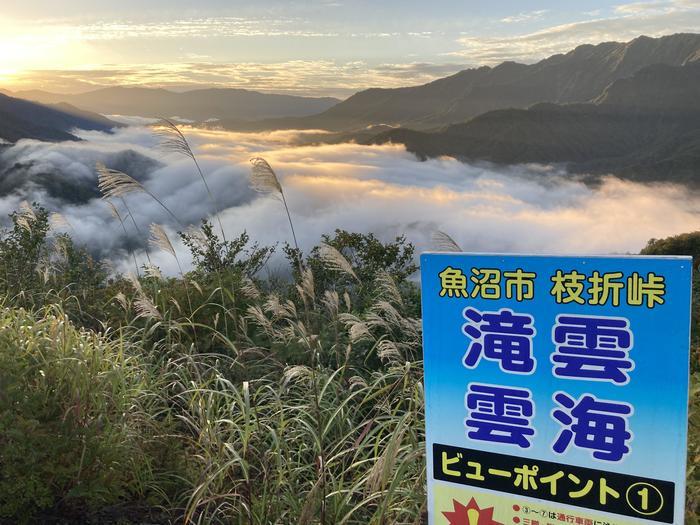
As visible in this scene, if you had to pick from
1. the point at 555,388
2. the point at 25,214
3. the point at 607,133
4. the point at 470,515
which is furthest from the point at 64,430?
the point at 607,133

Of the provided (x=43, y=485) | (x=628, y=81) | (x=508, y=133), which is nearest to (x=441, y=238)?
(x=43, y=485)

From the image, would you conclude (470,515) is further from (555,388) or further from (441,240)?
(441,240)

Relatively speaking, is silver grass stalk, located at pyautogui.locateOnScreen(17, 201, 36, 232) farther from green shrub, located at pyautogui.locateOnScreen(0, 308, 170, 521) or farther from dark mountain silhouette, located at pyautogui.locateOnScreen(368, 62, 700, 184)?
dark mountain silhouette, located at pyautogui.locateOnScreen(368, 62, 700, 184)

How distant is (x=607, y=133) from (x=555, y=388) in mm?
129828

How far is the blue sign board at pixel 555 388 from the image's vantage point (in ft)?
6.50

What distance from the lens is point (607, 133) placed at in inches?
4783

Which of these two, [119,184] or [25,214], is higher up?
[119,184]

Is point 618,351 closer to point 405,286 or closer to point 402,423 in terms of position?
point 402,423

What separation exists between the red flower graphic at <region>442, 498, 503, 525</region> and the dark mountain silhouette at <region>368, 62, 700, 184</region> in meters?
83.7

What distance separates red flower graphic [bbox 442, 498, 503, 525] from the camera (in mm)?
2258

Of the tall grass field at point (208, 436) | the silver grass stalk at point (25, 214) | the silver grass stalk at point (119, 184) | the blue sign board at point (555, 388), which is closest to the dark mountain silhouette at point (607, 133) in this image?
the silver grass stalk at point (25, 214)

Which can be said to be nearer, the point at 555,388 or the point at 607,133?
the point at 555,388

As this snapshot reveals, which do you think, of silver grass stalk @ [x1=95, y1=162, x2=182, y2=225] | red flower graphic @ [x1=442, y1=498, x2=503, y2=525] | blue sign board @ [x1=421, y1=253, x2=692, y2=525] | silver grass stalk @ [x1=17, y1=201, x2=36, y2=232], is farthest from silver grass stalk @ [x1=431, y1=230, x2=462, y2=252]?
silver grass stalk @ [x1=17, y1=201, x2=36, y2=232]

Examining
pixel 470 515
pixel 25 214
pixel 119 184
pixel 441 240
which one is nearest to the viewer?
pixel 470 515
